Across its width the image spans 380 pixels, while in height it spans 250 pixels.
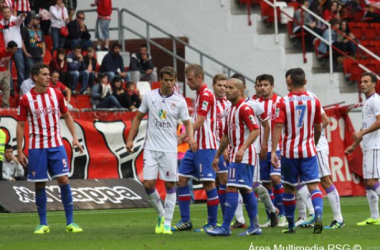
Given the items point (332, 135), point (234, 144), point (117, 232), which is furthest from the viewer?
point (332, 135)

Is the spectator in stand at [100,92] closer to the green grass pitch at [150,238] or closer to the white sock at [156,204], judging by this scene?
the green grass pitch at [150,238]

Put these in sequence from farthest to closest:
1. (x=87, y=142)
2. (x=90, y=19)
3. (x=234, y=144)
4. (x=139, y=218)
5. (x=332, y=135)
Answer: (x=90, y=19) → (x=332, y=135) → (x=87, y=142) → (x=139, y=218) → (x=234, y=144)

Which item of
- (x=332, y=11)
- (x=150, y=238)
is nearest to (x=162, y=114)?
(x=150, y=238)

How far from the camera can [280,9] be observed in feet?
103

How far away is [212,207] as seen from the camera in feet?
46.6

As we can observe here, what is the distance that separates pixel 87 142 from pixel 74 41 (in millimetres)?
4868

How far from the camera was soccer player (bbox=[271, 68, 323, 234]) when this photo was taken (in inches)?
511

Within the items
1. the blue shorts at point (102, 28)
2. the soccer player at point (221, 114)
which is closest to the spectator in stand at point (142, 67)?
the blue shorts at point (102, 28)

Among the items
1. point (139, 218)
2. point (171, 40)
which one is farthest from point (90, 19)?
point (139, 218)

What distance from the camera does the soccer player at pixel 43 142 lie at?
13.9m

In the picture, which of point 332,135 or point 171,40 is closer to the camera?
point 332,135

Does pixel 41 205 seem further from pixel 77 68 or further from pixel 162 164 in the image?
pixel 77 68

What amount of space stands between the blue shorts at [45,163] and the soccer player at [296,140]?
3.14m

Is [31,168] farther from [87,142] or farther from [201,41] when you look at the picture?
[201,41]
